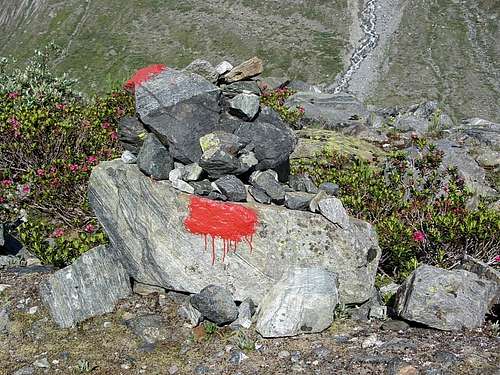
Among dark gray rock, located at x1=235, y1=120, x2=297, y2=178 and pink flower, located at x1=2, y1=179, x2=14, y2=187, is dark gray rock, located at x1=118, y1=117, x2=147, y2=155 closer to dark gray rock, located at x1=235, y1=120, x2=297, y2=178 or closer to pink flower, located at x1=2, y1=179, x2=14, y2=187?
dark gray rock, located at x1=235, y1=120, x2=297, y2=178

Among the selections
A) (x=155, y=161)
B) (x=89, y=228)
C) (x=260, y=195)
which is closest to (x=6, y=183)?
(x=89, y=228)

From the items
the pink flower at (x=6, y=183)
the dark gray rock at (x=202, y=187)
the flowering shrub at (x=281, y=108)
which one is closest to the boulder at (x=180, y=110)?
the dark gray rock at (x=202, y=187)

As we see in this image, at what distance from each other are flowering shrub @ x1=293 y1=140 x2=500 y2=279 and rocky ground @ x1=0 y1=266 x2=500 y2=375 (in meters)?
2.57

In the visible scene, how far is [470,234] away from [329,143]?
6741 mm

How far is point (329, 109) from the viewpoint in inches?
856

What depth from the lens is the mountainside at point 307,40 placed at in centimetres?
6838

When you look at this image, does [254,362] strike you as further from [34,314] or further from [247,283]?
[34,314]

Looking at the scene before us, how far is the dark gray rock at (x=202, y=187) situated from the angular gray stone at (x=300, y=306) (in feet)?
7.08

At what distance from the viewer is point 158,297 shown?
10.2 metres

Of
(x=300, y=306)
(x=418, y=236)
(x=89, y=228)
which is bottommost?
(x=89, y=228)

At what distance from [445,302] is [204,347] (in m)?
3.99

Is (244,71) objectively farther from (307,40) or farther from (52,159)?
(307,40)

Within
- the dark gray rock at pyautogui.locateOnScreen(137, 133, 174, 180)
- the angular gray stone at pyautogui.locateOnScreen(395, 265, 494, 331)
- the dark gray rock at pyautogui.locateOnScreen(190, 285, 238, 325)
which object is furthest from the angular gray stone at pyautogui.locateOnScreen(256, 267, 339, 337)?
the dark gray rock at pyautogui.locateOnScreen(137, 133, 174, 180)

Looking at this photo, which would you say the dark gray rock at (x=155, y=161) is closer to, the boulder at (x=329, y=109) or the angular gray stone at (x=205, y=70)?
the angular gray stone at (x=205, y=70)
